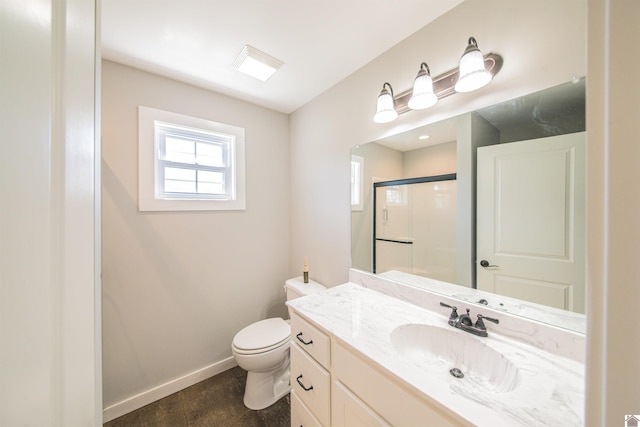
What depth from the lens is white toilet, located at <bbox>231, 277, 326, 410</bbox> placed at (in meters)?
1.47

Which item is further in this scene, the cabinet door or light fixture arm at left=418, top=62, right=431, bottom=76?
light fixture arm at left=418, top=62, right=431, bottom=76

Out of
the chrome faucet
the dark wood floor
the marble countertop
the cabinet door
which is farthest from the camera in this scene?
the dark wood floor

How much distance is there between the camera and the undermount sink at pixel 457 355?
0.79 m

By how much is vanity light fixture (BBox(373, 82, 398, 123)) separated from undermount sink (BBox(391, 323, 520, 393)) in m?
1.16

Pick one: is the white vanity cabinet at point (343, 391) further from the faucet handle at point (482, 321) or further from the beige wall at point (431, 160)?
the beige wall at point (431, 160)

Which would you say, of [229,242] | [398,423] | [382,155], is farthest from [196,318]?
[382,155]

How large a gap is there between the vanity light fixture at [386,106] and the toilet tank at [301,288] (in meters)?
1.38

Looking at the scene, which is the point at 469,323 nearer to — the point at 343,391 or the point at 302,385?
the point at 343,391

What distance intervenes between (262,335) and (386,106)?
1797 mm

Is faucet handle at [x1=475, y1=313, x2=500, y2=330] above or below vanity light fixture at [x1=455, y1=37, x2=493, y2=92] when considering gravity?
below

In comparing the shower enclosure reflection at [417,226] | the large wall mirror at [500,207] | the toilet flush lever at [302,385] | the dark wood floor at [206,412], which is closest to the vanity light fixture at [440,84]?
the large wall mirror at [500,207]

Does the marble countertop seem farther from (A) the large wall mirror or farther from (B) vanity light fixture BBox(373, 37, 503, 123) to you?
(B) vanity light fixture BBox(373, 37, 503, 123)

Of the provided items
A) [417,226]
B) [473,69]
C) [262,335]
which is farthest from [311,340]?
[473,69]

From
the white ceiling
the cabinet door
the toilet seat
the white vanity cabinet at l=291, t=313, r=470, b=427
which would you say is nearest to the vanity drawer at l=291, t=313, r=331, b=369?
the white vanity cabinet at l=291, t=313, r=470, b=427
